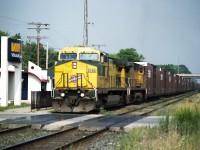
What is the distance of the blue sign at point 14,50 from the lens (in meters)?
25.5

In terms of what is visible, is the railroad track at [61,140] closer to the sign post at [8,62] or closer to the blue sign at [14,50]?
the sign post at [8,62]

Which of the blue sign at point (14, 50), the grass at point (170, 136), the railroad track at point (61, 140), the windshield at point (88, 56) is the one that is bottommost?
the railroad track at point (61, 140)

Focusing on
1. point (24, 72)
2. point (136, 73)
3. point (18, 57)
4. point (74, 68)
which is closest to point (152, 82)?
point (136, 73)

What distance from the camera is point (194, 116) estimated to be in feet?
40.3

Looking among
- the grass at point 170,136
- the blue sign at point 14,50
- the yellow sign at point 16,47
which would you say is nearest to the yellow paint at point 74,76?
the blue sign at point 14,50

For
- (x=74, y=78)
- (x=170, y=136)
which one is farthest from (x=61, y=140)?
(x=74, y=78)

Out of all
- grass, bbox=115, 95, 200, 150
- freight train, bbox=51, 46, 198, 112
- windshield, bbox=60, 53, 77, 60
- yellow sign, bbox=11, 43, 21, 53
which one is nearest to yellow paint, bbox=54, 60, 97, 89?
freight train, bbox=51, 46, 198, 112

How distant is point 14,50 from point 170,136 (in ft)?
60.8

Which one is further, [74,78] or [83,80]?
[74,78]

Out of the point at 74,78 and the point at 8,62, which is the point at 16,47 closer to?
the point at 8,62

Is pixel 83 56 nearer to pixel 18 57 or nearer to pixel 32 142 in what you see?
pixel 18 57

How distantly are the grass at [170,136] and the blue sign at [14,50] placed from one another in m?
15.8

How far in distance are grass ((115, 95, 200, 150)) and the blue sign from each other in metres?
15.8

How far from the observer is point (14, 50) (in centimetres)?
2619
